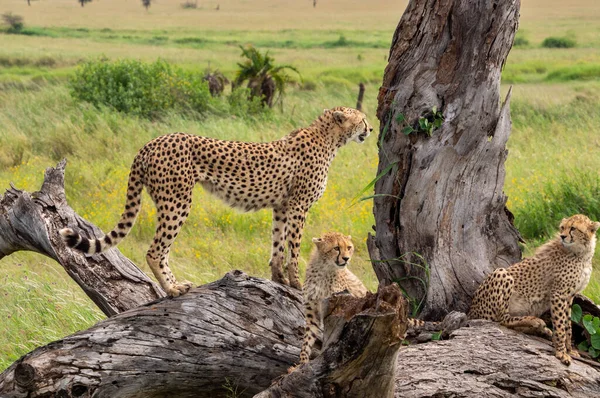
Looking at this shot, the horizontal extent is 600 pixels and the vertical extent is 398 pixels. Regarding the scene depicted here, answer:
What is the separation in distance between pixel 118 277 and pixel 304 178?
1.37 m

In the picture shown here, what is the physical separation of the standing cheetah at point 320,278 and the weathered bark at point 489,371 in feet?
1.59

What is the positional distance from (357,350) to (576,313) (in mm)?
1750

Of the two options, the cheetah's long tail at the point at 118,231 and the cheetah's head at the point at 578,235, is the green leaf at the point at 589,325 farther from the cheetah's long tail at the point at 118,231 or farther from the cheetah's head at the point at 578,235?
the cheetah's long tail at the point at 118,231

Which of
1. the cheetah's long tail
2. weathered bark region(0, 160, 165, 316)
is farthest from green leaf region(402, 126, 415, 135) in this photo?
weathered bark region(0, 160, 165, 316)

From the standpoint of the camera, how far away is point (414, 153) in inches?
189

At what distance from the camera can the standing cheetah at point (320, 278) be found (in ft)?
13.8

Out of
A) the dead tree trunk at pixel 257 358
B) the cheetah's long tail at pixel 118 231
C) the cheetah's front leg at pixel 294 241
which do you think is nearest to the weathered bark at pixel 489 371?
the dead tree trunk at pixel 257 358

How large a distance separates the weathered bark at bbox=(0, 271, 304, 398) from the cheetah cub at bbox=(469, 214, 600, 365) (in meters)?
1.14

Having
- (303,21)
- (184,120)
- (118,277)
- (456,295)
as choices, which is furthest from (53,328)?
(303,21)

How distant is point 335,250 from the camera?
4195 millimetres

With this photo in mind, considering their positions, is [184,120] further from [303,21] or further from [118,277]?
[303,21]

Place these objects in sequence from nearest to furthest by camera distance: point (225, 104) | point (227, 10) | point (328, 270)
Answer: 1. point (328, 270)
2. point (225, 104)
3. point (227, 10)

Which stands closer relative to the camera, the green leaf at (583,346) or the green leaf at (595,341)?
the green leaf at (595,341)

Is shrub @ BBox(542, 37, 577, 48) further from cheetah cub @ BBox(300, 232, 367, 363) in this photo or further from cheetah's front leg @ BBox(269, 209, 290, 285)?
cheetah cub @ BBox(300, 232, 367, 363)
